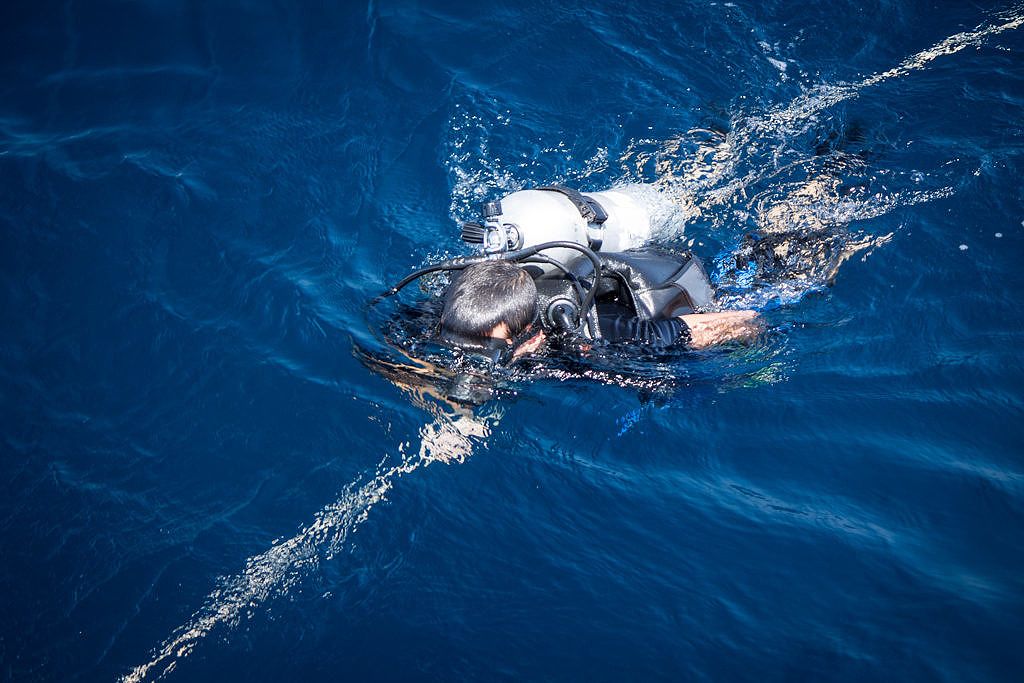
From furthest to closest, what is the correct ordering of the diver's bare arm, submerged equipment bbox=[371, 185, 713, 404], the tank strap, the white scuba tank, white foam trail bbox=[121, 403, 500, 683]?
the tank strap < the white scuba tank < the diver's bare arm < submerged equipment bbox=[371, 185, 713, 404] < white foam trail bbox=[121, 403, 500, 683]

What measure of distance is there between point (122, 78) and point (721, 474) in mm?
5353

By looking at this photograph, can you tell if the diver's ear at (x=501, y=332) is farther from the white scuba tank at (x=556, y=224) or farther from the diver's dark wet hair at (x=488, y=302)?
the white scuba tank at (x=556, y=224)

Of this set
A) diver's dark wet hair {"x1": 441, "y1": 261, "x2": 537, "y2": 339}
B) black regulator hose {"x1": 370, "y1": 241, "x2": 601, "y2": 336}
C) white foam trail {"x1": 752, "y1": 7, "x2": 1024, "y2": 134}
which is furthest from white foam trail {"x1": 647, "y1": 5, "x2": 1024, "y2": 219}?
diver's dark wet hair {"x1": 441, "y1": 261, "x2": 537, "y2": 339}

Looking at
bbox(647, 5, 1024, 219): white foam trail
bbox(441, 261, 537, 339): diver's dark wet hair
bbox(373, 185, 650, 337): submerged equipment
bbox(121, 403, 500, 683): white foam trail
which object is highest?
bbox(647, 5, 1024, 219): white foam trail

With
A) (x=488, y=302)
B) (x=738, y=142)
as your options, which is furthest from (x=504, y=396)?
(x=738, y=142)

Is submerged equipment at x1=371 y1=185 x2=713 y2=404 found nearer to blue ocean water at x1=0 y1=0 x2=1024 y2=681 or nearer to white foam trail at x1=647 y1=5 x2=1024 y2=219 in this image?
blue ocean water at x1=0 y1=0 x2=1024 y2=681

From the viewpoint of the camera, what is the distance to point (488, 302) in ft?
12.0

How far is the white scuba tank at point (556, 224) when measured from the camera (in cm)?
416

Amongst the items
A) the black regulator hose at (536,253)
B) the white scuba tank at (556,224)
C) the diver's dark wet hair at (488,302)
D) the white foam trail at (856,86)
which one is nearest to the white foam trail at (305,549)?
the diver's dark wet hair at (488,302)

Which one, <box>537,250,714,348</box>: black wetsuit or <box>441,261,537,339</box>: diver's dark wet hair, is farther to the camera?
<box>537,250,714,348</box>: black wetsuit

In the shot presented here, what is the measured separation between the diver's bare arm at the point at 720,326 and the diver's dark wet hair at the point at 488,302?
2.86ft

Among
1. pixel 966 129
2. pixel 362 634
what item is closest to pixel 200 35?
pixel 362 634

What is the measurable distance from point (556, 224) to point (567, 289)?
0.40 metres

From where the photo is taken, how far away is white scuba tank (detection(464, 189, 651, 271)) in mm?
4156
